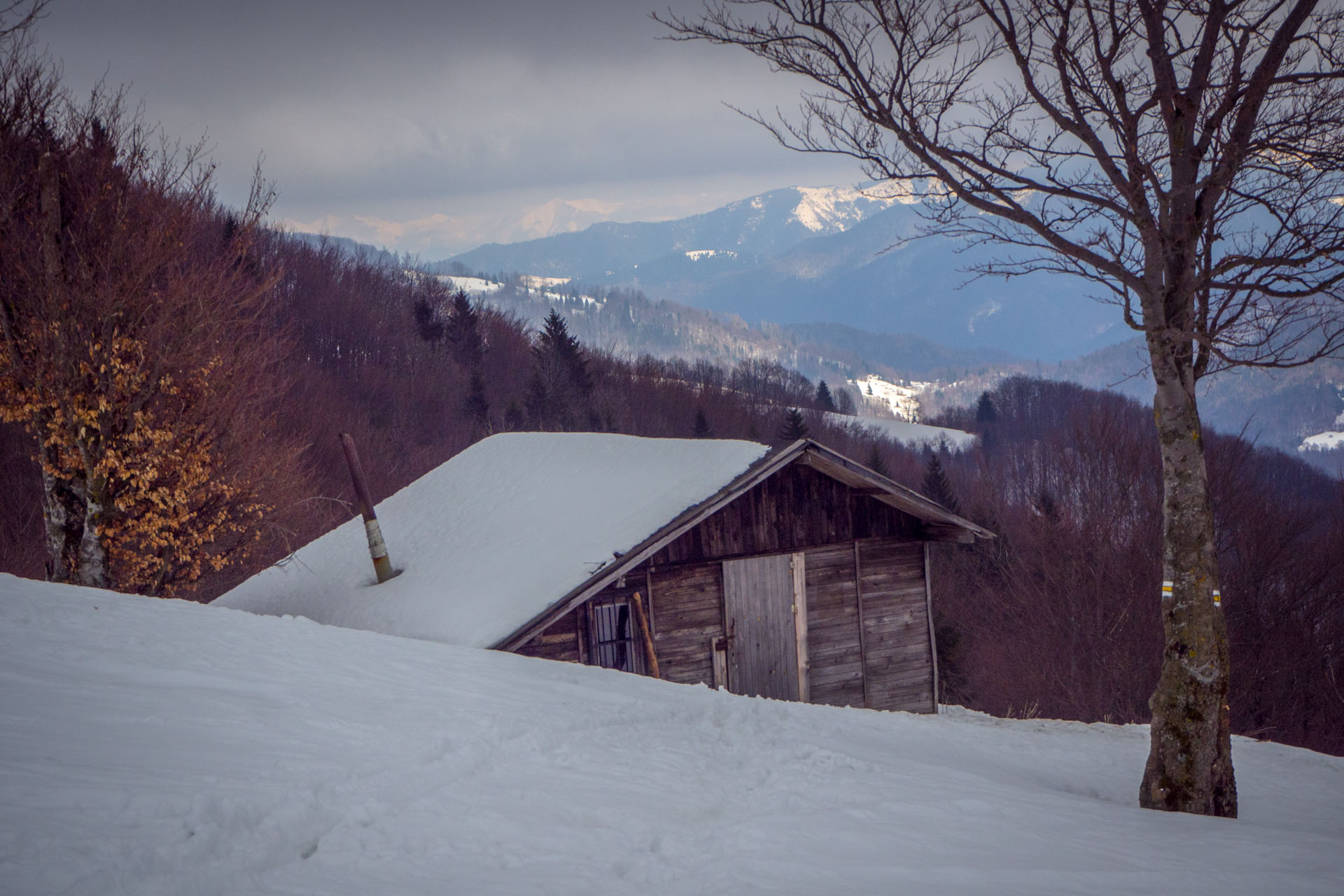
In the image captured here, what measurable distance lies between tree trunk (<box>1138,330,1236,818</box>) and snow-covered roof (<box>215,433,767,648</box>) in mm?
7961

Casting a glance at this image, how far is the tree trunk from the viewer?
779 centimetres

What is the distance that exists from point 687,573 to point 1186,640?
29.6 ft

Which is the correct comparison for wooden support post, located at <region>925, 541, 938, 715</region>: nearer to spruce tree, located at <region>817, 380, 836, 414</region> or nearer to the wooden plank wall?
the wooden plank wall

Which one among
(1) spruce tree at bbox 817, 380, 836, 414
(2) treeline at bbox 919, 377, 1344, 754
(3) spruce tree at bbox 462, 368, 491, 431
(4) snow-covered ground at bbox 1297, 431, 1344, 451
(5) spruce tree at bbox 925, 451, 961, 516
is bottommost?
(2) treeline at bbox 919, 377, 1344, 754

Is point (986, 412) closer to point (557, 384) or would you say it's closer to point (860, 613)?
point (557, 384)

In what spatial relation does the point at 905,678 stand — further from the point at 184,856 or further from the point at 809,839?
the point at 184,856

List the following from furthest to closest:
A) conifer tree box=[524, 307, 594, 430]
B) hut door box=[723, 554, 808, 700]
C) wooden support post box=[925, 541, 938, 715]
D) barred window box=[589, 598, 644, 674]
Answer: conifer tree box=[524, 307, 594, 430] → wooden support post box=[925, 541, 938, 715] → hut door box=[723, 554, 808, 700] → barred window box=[589, 598, 644, 674]

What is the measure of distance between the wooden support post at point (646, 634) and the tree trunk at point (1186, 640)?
27.5 ft

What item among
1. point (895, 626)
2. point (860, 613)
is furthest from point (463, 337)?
point (860, 613)

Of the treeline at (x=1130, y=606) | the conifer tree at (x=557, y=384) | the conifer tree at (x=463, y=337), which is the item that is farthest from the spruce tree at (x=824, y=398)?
the treeline at (x=1130, y=606)

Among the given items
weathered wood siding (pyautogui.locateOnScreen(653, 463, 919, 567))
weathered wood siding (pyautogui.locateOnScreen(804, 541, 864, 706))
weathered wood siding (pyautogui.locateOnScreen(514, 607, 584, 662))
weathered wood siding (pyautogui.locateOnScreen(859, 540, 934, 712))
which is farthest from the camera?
weathered wood siding (pyautogui.locateOnScreen(859, 540, 934, 712))

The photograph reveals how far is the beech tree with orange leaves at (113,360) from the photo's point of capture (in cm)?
1666

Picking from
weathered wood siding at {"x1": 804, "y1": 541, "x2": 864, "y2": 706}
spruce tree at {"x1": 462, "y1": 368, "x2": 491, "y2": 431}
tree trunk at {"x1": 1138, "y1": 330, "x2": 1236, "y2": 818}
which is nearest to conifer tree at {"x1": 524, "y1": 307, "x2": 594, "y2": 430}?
spruce tree at {"x1": 462, "y1": 368, "x2": 491, "y2": 431}

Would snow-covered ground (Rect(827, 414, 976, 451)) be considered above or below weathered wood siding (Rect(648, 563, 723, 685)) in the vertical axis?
above
